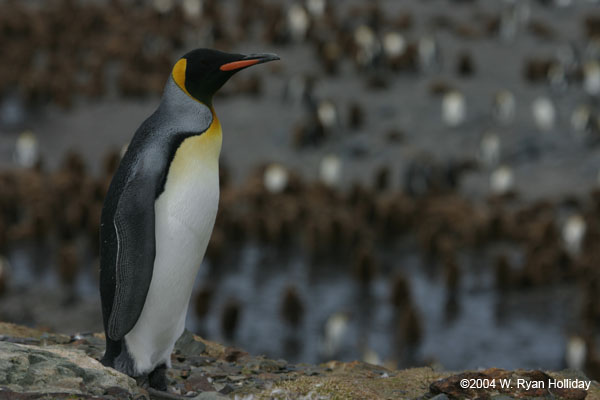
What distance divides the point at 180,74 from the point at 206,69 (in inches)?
5.9

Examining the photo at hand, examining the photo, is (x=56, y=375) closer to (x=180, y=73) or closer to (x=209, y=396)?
(x=209, y=396)

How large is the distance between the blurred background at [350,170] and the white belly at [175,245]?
24.7 ft

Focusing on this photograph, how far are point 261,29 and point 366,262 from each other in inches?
669

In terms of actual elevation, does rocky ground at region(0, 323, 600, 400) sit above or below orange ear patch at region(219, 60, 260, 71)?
below

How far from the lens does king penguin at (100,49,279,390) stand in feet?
15.9

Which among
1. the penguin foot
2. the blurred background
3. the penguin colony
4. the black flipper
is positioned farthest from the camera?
the penguin colony

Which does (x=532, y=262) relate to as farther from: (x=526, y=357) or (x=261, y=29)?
(x=261, y=29)

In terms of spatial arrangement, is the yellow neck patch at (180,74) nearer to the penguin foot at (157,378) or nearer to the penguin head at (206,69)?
the penguin head at (206,69)

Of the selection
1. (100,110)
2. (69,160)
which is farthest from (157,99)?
(69,160)

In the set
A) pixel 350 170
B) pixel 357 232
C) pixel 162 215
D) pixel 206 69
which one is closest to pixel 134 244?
pixel 162 215

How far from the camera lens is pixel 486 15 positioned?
3238 centimetres

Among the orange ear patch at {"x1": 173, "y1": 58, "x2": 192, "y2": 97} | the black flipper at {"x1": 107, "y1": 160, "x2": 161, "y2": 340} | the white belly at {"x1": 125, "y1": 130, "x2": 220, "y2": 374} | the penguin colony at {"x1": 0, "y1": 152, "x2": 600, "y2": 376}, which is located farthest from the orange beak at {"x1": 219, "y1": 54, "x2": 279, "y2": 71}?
the penguin colony at {"x1": 0, "y1": 152, "x2": 600, "y2": 376}

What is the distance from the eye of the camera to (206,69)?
503cm

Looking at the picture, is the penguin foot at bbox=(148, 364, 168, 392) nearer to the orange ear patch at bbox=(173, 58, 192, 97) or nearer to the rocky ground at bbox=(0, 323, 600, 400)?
the rocky ground at bbox=(0, 323, 600, 400)
